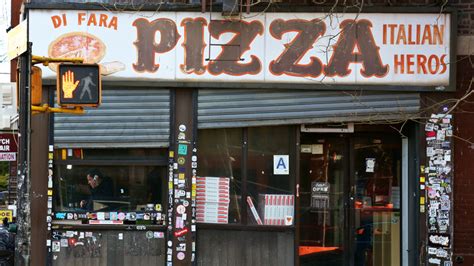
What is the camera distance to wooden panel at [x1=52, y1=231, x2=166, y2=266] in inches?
365

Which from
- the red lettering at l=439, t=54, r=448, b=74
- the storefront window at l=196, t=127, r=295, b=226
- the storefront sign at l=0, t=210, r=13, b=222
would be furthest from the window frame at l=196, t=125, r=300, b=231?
the storefront sign at l=0, t=210, r=13, b=222

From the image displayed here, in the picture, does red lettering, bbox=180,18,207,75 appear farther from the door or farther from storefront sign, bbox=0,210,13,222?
storefront sign, bbox=0,210,13,222

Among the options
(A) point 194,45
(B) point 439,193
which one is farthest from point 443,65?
(A) point 194,45

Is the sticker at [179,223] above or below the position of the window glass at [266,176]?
below

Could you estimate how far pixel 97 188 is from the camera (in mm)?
9445

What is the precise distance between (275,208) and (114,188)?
253 cm

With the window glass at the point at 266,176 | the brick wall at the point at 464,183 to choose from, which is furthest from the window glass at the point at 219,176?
the brick wall at the point at 464,183

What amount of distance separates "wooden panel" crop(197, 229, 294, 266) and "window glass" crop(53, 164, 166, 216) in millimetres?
1012

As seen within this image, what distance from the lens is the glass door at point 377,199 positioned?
32.8ft

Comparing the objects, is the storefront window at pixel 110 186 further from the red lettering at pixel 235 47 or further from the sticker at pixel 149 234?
the red lettering at pixel 235 47

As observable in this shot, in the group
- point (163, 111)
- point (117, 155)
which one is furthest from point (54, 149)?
point (163, 111)

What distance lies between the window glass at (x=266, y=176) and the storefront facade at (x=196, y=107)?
4.3 inches

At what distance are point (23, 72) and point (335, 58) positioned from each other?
4.73m

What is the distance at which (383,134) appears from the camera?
32.8 ft
